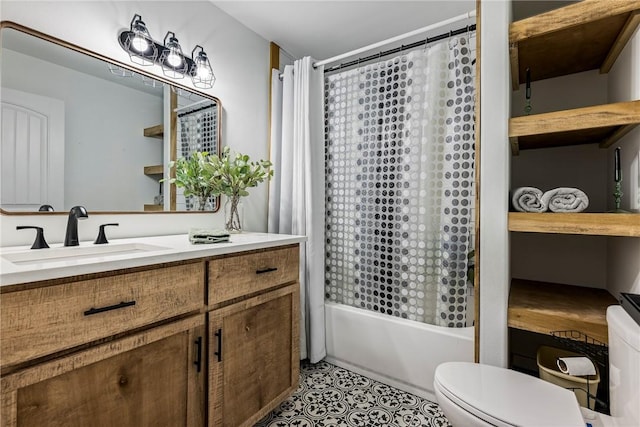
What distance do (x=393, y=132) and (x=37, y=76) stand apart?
1.77m

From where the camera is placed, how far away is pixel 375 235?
2.05 meters

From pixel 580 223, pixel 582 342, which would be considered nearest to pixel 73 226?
pixel 580 223

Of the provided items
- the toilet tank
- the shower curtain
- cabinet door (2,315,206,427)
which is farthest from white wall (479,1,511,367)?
cabinet door (2,315,206,427)

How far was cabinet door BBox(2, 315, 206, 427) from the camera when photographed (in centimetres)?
83

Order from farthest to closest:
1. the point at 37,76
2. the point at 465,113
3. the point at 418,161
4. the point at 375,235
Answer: the point at 375,235
the point at 418,161
the point at 465,113
the point at 37,76

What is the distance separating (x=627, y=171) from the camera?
4.52 feet

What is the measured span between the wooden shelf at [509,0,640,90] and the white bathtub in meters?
1.44

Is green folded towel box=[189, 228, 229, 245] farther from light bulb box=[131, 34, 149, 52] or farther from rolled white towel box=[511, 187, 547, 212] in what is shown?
rolled white towel box=[511, 187, 547, 212]

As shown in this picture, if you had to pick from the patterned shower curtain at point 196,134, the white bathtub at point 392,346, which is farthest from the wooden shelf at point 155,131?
the white bathtub at point 392,346

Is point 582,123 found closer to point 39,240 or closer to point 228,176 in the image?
point 228,176

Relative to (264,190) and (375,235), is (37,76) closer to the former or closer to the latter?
(264,190)

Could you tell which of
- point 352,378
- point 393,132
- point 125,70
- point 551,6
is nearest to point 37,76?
point 125,70

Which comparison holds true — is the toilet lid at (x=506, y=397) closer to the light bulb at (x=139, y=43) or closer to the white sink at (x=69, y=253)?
the white sink at (x=69, y=253)

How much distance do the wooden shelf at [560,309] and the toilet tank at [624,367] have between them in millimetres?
241
